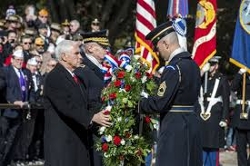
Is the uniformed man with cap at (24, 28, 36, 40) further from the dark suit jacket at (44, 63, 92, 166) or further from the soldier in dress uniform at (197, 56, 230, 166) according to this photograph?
the dark suit jacket at (44, 63, 92, 166)

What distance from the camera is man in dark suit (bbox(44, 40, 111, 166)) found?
322 inches

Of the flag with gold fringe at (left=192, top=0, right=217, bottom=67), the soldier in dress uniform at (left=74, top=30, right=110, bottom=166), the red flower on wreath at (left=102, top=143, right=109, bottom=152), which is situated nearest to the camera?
the red flower on wreath at (left=102, top=143, right=109, bottom=152)

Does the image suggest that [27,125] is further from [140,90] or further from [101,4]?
[101,4]

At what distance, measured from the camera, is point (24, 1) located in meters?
25.6

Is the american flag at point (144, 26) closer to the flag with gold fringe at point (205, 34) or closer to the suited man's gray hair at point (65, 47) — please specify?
the flag with gold fringe at point (205, 34)

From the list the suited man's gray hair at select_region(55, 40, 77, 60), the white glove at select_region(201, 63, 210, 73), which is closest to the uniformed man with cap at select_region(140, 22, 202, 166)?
the suited man's gray hair at select_region(55, 40, 77, 60)

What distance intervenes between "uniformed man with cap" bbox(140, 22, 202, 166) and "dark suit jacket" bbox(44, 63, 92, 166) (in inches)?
29.1

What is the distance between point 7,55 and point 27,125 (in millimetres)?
1466

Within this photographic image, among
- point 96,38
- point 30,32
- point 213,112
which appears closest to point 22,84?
point 30,32

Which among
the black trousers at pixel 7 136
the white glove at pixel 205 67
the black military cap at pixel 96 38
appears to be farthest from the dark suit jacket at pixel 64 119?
the white glove at pixel 205 67

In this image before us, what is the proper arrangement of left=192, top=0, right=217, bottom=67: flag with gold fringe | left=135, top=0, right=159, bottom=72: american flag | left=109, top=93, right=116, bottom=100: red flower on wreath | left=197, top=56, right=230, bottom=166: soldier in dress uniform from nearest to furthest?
left=109, top=93, right=116, bottom=100: red flower on wreath < left=197, top=56, right=230, bottom=166: soldier in dress uniform < left=192, top=0, right=217, bottom=67: flag with gold fringe < left=135, top=0, right=159, bottom=72: american flag

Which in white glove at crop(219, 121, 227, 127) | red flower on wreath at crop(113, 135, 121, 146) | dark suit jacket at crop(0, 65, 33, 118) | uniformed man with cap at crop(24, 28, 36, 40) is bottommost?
white glove at crop(219, 121, 227, 127)

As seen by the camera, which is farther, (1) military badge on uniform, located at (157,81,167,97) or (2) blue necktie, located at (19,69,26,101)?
(2) blue necktie, located at (19,69,26,101)

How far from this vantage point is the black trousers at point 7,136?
41.6ft
